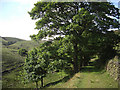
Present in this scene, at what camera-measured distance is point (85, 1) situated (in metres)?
18.6

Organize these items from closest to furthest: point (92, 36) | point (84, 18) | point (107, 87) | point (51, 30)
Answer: point (107, 87), point (84, 18), point (92, 36), point (51, 30)

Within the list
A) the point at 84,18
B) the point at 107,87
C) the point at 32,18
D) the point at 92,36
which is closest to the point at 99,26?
the point at 92,36

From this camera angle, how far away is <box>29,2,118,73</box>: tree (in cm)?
1752

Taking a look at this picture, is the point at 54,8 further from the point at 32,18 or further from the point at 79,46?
the point at 79,46

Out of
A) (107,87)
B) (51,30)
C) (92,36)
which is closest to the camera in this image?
(107,87)

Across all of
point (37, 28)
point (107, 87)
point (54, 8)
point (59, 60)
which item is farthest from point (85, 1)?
point (107, 87)

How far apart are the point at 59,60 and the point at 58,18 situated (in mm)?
7681

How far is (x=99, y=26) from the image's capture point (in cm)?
1797

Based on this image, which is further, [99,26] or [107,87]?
Result: [99,26]

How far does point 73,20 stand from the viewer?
1852 cm

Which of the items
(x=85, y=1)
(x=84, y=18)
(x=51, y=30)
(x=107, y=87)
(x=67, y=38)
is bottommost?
(x=107, y=87)

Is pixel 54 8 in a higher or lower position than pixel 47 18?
higher

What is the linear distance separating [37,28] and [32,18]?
218 centimetres

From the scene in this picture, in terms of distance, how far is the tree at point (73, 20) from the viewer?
17.5 m
